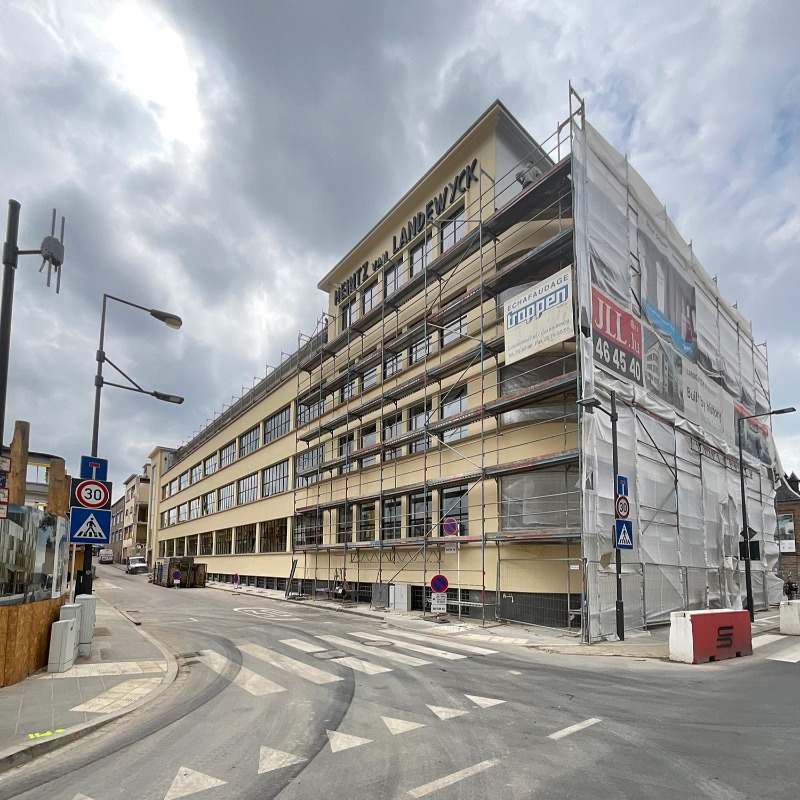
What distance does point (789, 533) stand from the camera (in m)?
40.7

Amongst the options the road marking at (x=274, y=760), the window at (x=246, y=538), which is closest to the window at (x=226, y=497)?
the window at (x=246, y=538)

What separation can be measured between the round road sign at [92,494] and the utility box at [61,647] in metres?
2.40

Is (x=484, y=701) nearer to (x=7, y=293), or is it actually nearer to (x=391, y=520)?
(x=7, y=293)

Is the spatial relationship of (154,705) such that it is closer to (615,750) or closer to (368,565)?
(615,750)

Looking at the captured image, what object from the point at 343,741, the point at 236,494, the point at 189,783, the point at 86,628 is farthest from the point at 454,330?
the point at 236,494

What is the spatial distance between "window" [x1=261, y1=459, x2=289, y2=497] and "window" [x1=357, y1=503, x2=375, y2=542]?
33.1ft

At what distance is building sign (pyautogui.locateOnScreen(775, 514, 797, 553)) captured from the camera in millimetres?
39125

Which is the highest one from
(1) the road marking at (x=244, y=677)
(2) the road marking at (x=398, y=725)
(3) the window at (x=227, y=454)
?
(3) the window at (x=227, y=454)

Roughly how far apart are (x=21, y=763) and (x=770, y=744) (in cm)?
802

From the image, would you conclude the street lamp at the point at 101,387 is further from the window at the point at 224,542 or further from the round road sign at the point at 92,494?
the window at the point at 224,542

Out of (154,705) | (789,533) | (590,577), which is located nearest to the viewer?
(154,705)

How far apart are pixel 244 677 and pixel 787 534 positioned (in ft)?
140

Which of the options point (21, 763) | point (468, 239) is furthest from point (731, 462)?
point (21, 763)

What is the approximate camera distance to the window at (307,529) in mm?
32094
